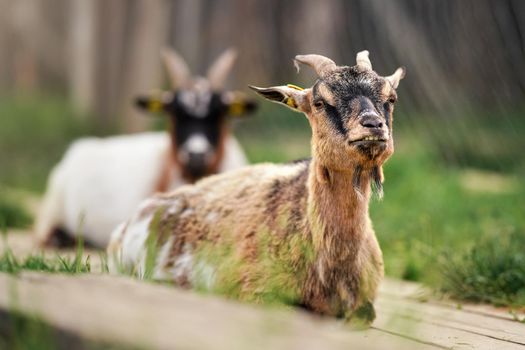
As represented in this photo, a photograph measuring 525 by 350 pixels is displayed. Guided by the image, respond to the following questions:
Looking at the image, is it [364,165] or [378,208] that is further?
[378,208]

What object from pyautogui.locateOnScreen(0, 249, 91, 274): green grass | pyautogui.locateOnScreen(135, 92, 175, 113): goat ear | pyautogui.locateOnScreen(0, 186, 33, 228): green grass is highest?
pyautogui.locateOnScreen(135, 92, 175, 113): goat ear

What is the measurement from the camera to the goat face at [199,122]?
7.34 m

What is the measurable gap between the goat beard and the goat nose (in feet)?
0.80

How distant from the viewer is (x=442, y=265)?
4.98 meters

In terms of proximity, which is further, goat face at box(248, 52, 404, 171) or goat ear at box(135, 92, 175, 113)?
goat ear at box(135, 92, 175, 113)

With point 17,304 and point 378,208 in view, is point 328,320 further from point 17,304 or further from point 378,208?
point 378,208

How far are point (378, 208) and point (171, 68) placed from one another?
2.40 m

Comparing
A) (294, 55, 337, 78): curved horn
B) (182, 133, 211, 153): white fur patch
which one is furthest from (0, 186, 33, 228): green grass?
(294, 55, 337, 78): curved horn

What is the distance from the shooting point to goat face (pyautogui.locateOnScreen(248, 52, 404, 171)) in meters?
3.77

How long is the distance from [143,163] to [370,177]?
3.93 m

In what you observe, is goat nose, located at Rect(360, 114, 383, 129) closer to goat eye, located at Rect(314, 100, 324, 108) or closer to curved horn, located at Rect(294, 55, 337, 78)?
goat eye, located at Rect(314, 100, 324, 108)

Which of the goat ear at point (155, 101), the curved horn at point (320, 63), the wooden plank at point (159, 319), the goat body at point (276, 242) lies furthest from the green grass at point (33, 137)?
the wooden plank at point (159, 319)

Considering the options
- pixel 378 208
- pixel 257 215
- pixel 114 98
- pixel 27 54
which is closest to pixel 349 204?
pixel 257 215

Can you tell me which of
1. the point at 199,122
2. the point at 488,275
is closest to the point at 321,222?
the point at 488,275
